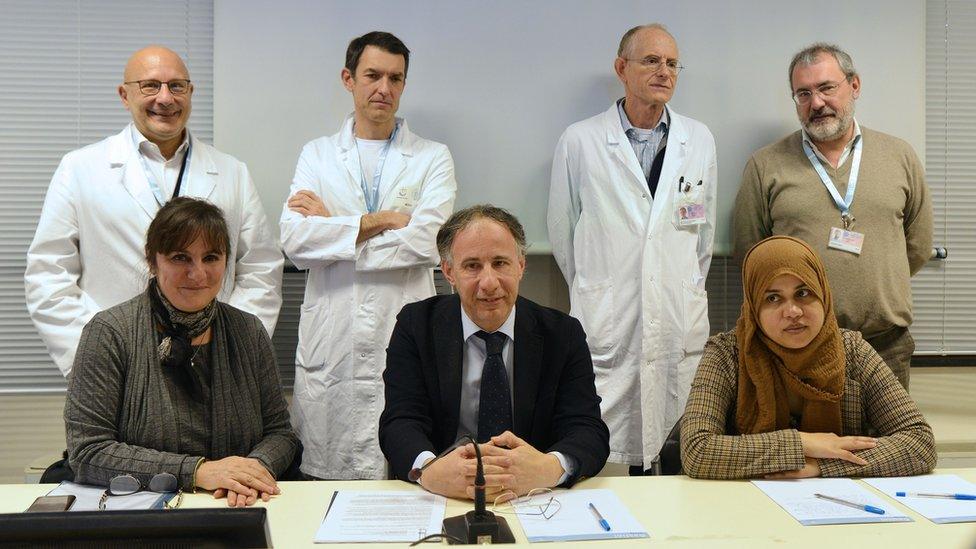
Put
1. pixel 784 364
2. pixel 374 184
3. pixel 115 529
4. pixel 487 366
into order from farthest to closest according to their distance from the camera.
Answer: pixel 374 184 < pixel 784 364 < pixel 487 366 < pixel 115 529

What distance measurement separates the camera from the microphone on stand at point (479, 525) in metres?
1.71

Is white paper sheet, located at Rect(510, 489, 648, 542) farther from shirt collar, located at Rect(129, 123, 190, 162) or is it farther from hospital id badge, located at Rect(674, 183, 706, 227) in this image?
shirt collar, located at Rect(129, 123, 190, 162)

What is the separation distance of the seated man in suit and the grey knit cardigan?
36 cm

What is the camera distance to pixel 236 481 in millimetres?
2021

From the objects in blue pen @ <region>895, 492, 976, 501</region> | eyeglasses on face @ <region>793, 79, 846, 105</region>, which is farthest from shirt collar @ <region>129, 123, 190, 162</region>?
blue pen @ <region>895, 492, 976, 501</region>

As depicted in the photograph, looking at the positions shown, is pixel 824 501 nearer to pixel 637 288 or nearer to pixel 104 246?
pixel 637 288

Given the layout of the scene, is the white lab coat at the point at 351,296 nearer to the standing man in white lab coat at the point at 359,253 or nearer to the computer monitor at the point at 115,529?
the standing man in white lab coat at the point at 359,253

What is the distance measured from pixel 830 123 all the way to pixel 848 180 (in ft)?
0.77

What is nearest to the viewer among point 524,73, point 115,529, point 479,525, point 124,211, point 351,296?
point 115,529

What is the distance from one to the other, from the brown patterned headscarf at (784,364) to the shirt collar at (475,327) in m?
0.62

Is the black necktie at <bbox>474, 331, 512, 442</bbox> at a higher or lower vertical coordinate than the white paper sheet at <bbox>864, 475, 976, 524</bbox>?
higher

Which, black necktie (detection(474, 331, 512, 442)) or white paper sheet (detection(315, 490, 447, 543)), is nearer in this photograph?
white paper sheet (detection(315, 490, 447, 543))

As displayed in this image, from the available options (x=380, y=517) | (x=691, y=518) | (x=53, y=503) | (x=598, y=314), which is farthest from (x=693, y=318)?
(x=53, y=503)

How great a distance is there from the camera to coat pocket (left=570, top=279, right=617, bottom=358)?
11.2 ft
